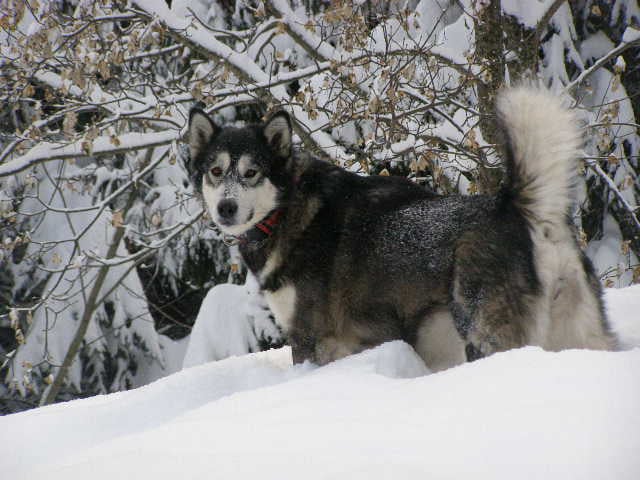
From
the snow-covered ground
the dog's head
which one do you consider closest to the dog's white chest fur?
the dog's head

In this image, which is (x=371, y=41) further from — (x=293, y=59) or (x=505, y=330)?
(x=505, y=330)

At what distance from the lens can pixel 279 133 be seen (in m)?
3.65

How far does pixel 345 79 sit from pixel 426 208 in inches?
101

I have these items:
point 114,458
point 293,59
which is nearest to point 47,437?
point 114,458

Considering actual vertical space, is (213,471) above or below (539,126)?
below

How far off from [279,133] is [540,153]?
1.53 m

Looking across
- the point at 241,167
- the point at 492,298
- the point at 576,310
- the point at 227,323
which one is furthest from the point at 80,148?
the point at 576,310

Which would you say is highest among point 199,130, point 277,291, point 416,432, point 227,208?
point 199,130

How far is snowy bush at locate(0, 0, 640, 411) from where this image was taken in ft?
16.6

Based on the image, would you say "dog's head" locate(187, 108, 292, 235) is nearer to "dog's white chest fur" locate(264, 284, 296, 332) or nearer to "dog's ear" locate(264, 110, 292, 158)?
"dog's ear" locate(264, 110, 292, 158)

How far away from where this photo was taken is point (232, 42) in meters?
7.50

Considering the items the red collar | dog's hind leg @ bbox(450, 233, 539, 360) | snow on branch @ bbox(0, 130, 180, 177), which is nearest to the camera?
dog's hind leg @ bbox(450, 233, 539, 360)

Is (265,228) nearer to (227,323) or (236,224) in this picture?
(236,224)

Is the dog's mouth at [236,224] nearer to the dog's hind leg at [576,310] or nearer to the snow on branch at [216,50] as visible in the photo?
the dog's hind leg at [576,310]
